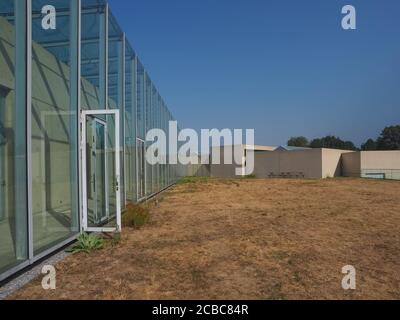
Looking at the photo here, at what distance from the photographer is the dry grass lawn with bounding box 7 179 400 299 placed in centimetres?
381

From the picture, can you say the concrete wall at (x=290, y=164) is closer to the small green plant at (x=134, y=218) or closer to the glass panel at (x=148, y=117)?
the glass panel at (x=148, y=117)

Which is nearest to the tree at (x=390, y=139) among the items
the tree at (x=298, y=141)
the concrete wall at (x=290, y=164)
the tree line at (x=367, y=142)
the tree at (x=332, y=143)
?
the tree line at (x=367, y=142)

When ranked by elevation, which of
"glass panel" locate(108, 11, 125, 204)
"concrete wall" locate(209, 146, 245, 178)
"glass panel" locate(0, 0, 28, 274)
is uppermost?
"glass panel" locate(108, 11, 125, 204)

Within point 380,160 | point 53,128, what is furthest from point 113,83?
point 380,160

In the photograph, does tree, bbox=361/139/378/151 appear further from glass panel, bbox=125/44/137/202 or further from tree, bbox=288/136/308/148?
glass panel, bbox=125/44/137/202

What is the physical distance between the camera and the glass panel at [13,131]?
13.6 feet

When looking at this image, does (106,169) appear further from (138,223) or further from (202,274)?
(202,274)

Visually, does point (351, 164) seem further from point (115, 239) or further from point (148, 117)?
point (115, 239)

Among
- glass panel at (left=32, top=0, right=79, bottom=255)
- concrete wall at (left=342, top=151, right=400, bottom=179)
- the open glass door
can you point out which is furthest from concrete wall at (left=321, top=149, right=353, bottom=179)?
glass panel at (left=32, top=0, right=79, bottom=255)

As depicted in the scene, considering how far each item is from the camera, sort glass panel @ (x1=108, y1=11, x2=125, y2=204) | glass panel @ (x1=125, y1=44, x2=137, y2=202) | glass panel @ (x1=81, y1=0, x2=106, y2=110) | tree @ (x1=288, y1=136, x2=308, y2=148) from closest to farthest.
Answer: glass panel @ (x1=81, y1=0, x2=106, y2=110) → glass panel @ (x1=108, y1=11, x2=125, y2=204) → glass panel @ (x1=125, y1=44, x2=137, y2=202) → tree @ (x1=288, y1=136, x2=308, y2=148)

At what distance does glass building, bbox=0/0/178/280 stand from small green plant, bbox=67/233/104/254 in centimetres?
22

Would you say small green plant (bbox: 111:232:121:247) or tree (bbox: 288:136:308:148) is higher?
tree (bbox: 288:136:308:148)

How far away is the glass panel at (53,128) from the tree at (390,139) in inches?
3035
